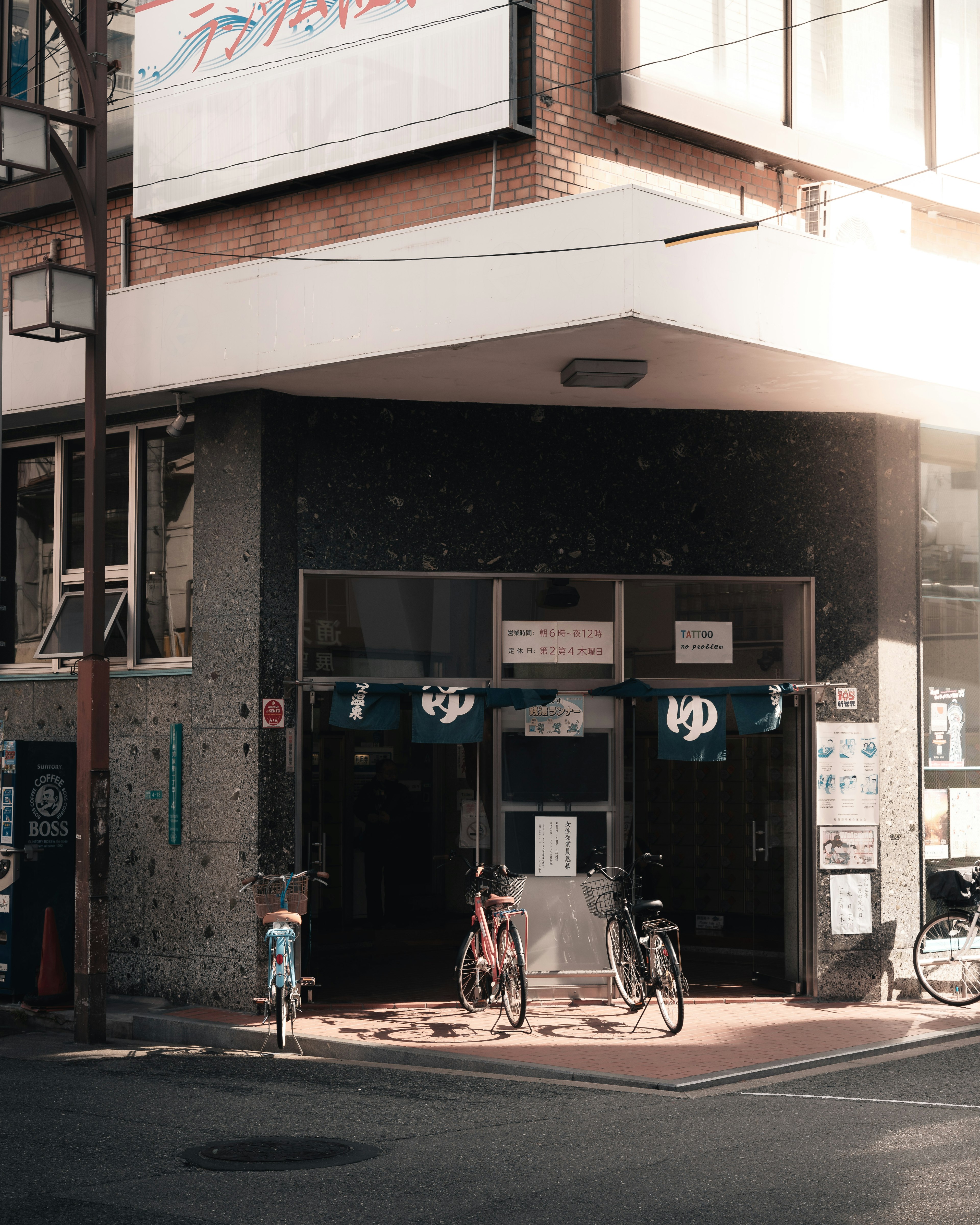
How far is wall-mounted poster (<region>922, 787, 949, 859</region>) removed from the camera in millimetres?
12883

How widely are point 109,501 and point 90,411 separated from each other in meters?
2.53

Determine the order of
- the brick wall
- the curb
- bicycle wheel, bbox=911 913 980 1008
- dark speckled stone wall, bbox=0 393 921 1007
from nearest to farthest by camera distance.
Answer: the curb → the brick wall → dark speckled stone wall, bbox=0 393 921 1007 → bicycle wheel, bbox=911 913 980 1008

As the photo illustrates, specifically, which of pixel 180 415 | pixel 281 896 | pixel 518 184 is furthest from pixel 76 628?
pixel 518 184

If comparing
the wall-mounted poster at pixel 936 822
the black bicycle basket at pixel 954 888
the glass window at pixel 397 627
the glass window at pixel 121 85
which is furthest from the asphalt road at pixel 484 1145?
the glass window at pixel 121 85

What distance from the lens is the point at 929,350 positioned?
11.7 metres

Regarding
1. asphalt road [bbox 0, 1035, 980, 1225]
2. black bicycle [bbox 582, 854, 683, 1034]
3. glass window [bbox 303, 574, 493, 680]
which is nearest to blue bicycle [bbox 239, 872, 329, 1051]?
asphalt road [bbox 0, 1035, 980, 1225]

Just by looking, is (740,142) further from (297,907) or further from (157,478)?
→ (297,907)

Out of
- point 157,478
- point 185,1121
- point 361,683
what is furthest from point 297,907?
point 157,478

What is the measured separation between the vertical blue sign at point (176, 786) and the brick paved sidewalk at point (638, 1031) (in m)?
1.46

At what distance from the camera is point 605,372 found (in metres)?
10.9

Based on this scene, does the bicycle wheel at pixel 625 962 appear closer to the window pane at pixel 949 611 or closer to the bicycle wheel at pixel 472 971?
the bicycle wheel at pixel 472 971

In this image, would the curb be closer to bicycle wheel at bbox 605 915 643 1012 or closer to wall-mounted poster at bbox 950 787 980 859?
bicycle wheel at bbox 605 915 643 1012

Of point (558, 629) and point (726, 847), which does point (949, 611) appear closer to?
point (726, 847)

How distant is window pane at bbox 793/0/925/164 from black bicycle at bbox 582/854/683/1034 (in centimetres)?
637
